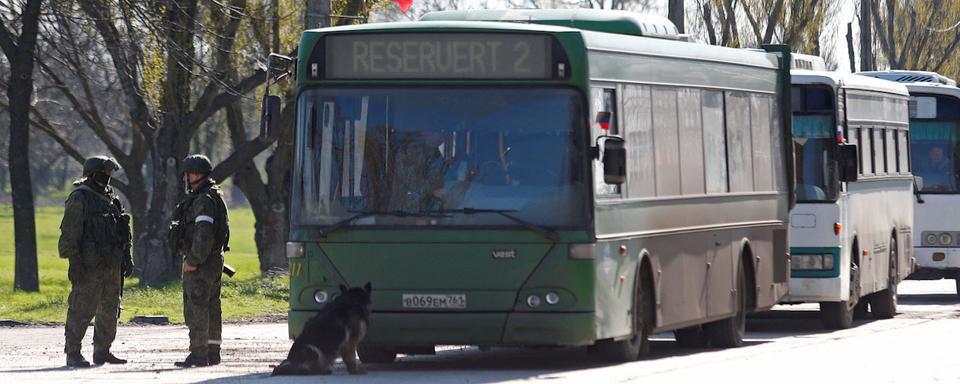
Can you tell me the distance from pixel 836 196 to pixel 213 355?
7380 millimetres

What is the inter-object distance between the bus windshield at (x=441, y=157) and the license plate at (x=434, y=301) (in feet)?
1.70

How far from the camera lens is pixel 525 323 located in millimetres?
13891

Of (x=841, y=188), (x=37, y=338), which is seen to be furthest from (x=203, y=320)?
(x=841, y=188)

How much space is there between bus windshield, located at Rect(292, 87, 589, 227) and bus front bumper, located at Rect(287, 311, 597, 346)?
652 mm

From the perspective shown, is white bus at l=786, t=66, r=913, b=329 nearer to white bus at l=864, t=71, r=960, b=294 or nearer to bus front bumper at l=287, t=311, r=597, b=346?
white bus at l=864, t=71, r=960, b=294

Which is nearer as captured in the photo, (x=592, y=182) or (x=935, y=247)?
(x=592, y=182)

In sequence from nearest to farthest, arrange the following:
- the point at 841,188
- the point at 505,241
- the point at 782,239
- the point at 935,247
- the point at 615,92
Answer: the point at 505,241, the point at 615,92, the point at 782,239, the point at 841,188, the point at 935,247

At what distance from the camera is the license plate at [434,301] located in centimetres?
1395

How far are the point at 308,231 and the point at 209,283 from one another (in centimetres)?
126

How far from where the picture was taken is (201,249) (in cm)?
1470

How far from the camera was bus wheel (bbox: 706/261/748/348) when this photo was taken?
17.5 meters

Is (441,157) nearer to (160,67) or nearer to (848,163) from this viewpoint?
(848,163)

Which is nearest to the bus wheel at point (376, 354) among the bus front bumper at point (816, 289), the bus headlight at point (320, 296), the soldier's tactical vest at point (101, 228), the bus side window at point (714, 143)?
the bus headlight at point (320, 296)

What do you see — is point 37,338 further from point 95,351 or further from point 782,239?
point 782,239
